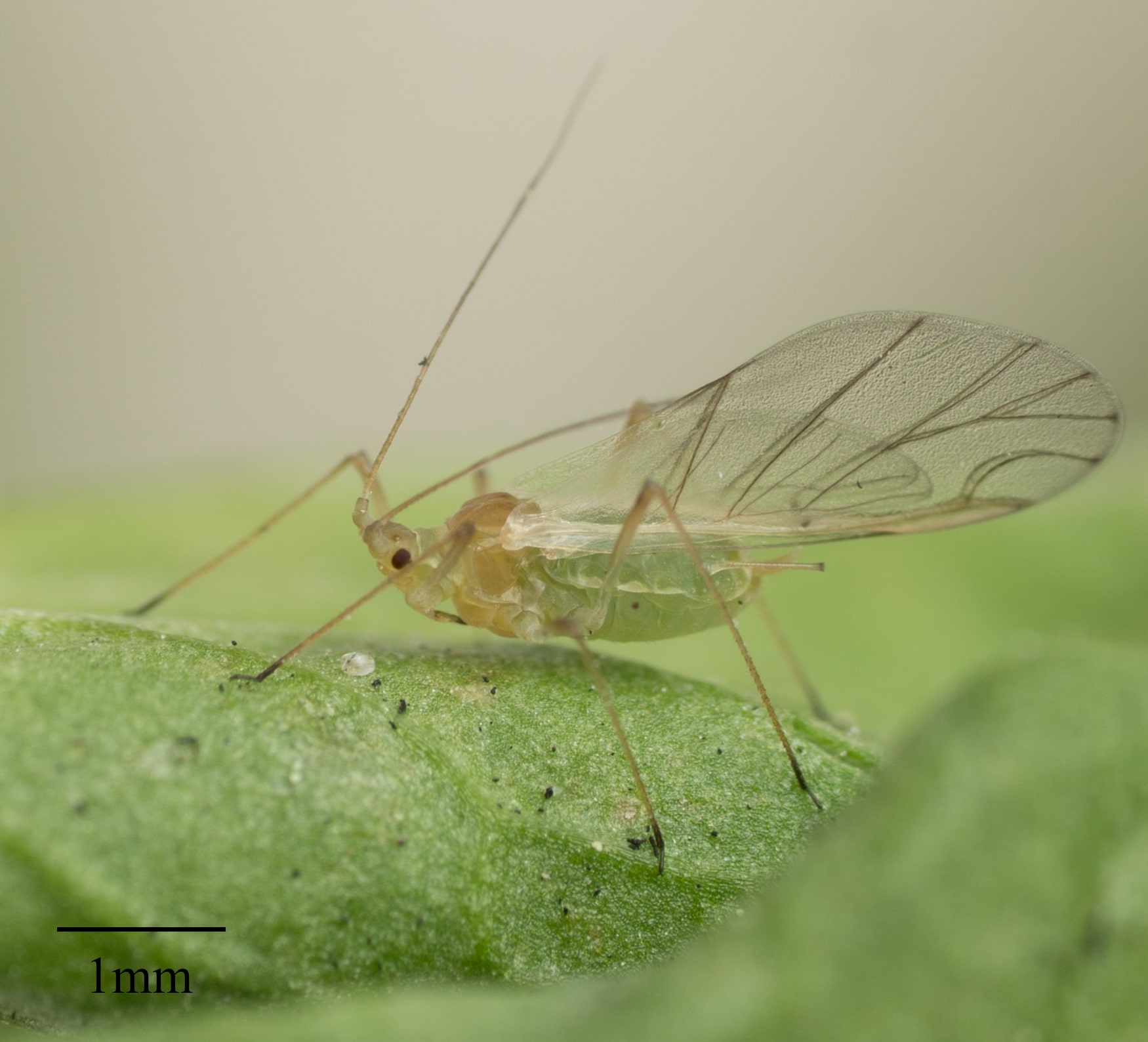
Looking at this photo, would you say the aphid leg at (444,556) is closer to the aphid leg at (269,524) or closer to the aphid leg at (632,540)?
the aphid leg at (632,540)

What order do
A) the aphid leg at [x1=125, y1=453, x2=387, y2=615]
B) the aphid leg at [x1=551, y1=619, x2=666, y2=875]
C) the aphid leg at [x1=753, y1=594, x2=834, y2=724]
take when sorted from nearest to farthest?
the aphid leg at [x1=551, y1=619, x2=666, y2=875] < the aphid leg at [x1=125, y1=453, x2=387, y2=615] < the aphid leg at [x1=753, y1=594, x2=834, y2=724]

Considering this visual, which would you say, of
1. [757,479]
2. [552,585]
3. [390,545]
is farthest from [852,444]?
[390,545]

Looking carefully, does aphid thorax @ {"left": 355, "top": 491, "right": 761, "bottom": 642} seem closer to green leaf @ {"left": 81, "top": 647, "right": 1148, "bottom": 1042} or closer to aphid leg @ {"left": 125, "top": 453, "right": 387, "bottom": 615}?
aphid leg @ {"left": 125, "top": 453, "right": 387, "bottom": 615}

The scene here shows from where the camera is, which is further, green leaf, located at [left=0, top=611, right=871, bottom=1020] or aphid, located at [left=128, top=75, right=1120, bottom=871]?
aphid, located at [left=128, top=75, right=1120, bottom=871]

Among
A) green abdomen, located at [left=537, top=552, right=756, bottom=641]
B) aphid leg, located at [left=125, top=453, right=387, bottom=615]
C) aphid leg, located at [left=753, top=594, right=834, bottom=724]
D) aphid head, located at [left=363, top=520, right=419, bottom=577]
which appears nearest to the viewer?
green abdomen, located at [left=537, top=552, right=756, bottom=641]

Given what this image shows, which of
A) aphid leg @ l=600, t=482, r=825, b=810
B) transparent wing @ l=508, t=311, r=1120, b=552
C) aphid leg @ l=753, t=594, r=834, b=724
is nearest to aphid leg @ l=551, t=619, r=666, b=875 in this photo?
aphid leg @ l=600, t=482, r=825, b=810

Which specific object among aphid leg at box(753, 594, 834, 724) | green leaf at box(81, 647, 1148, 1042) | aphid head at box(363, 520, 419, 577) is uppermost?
green leaf at box(81, 647, 1148, 1042)
